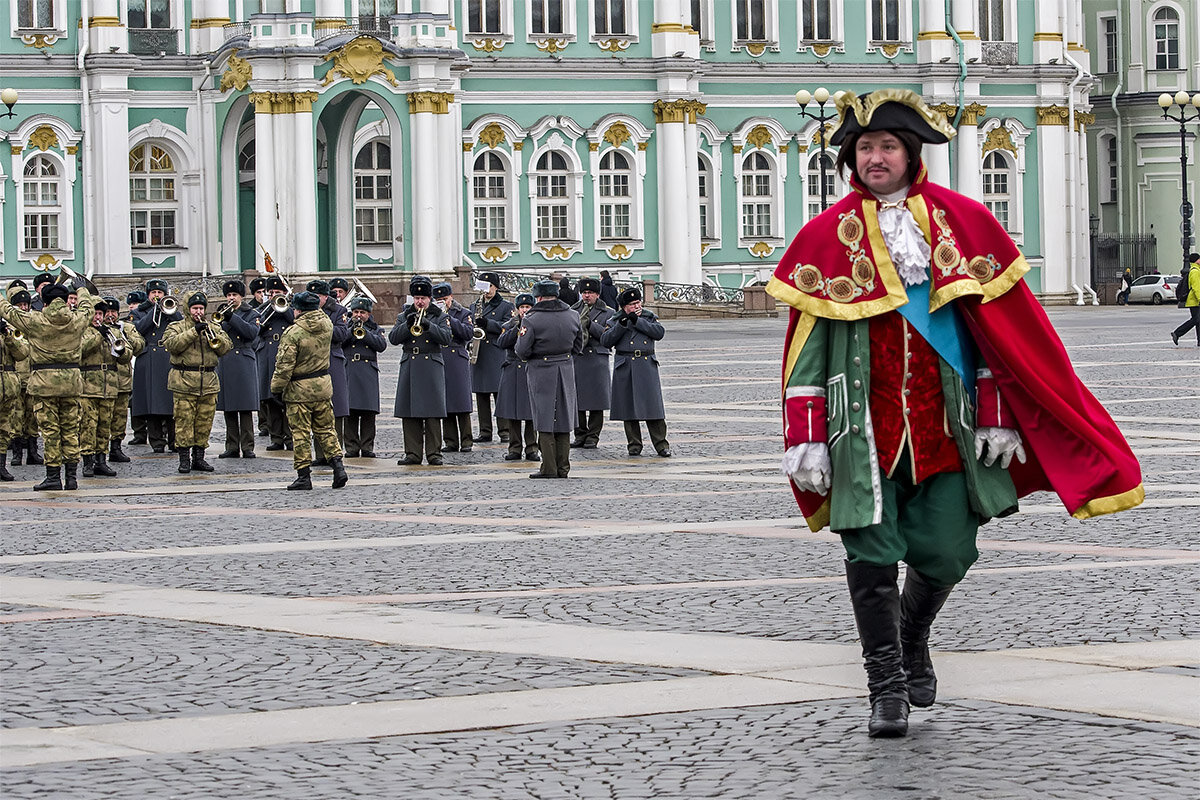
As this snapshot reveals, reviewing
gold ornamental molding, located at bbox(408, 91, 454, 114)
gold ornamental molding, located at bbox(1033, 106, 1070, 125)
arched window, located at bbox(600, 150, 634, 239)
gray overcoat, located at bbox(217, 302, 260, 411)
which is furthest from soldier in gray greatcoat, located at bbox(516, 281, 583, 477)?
gold ornamental molding, located at bbox(1033, 106, 1070, 125)

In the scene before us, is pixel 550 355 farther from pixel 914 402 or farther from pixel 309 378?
pixel 914 402

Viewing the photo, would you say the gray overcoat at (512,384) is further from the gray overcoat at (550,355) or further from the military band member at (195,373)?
the military band member at (195,373)

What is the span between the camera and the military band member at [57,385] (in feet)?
57.5

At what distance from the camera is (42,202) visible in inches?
2024

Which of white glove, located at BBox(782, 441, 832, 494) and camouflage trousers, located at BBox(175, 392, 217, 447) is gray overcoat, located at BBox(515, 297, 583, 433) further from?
white glove, located at BBox(782, 441, 832, 494)

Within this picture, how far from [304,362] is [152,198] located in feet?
117

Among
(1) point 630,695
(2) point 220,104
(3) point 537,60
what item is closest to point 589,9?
(3) point 537,60

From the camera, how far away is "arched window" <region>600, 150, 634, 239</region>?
55.2 metres

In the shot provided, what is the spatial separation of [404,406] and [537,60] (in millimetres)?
34970

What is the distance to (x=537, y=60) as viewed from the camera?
177 feet

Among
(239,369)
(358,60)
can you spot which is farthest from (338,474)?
(358,60)

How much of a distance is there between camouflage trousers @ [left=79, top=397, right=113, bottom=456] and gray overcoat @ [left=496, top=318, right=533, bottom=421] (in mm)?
3501

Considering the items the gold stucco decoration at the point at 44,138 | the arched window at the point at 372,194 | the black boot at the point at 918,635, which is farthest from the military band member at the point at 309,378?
the gold stucco decoration at the point at 44,138

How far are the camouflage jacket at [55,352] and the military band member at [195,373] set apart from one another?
1994 mm
